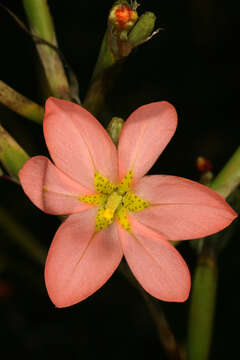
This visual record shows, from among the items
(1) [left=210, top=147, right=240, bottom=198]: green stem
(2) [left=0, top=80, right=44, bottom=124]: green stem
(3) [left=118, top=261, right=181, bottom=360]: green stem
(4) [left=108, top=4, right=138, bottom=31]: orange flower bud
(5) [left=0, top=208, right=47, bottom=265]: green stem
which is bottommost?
(5) [left=0, top=208, right=47, bottom=265]: green stem

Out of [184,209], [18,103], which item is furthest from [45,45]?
[184,209]

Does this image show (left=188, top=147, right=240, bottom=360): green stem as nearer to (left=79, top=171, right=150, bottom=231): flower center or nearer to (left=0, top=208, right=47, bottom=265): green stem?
(left=79, top=171, right=150, bottom=231): flower center

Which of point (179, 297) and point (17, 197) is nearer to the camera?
point (179, 297)

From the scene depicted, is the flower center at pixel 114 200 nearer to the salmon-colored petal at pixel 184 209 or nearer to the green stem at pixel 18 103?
the salmon-colored petal at pixel 184 209

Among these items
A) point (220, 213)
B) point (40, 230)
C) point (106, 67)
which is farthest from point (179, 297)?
point (40, 230)

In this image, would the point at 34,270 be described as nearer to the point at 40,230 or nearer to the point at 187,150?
the point at 40,230

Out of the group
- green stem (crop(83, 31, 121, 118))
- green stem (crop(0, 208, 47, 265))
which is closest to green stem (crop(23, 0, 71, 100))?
green stem (crop(83, 31, 121, 118))
